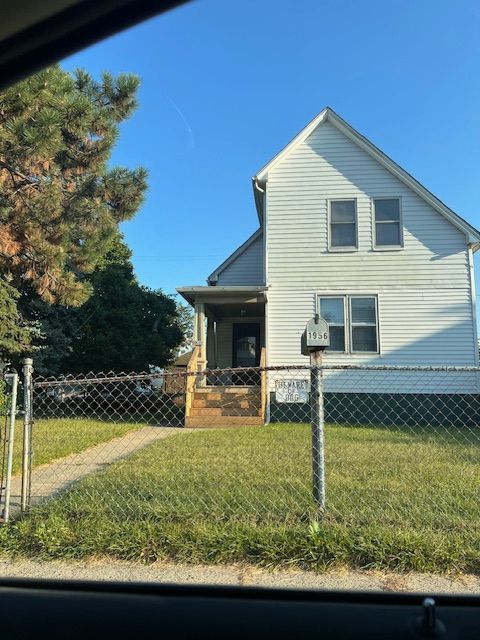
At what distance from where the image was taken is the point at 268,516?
4426 mm

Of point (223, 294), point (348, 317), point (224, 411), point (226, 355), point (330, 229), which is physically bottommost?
point (224, 411)

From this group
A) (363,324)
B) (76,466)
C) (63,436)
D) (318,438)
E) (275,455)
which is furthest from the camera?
(363,324)

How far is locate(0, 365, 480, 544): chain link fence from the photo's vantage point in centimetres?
455

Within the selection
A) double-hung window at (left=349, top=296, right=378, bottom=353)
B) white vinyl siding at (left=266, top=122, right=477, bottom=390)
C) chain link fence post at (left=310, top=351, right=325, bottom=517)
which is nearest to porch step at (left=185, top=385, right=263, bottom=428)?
white vinyl siding at (left=266, top=122, right=477, bottom=390)

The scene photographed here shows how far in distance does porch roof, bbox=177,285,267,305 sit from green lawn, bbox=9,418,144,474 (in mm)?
3411

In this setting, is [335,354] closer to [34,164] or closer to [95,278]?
[34,164]

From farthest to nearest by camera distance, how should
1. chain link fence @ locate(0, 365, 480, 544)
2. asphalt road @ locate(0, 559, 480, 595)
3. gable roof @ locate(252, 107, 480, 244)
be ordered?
gable roof @ locate(252, 107, 480, 244)
chain link fence @ locate(0, 365, 480, 544)
asphalt road @ locate(0, 559, 480, 595)

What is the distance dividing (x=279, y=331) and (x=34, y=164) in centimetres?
703

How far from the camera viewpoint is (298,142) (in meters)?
14.3

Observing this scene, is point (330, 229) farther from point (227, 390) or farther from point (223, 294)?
point (227, 390)

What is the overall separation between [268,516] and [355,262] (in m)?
10.3

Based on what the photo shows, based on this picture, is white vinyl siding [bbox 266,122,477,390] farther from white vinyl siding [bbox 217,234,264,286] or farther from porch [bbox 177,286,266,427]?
white vinyl siding [bbox 217,234,264,286]

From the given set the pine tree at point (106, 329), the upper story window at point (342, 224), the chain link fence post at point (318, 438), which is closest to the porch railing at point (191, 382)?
the pine tree at point (106, 329)

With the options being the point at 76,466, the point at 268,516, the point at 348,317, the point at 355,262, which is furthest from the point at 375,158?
the point at 268,516
